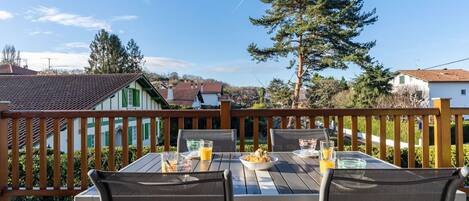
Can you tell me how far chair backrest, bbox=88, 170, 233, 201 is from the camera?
1.07 m

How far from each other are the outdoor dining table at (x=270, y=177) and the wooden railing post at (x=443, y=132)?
144 centimetres

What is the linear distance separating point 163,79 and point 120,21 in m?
10.1

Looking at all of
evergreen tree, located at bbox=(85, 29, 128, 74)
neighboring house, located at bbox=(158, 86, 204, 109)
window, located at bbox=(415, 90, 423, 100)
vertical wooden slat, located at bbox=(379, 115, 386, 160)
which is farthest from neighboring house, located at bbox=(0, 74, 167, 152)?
window, located at bbox=(415, 90, 423, 100)

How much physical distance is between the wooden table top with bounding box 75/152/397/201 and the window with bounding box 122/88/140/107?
15241mm

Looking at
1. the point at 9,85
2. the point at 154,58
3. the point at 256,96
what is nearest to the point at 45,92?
the point at 9,85

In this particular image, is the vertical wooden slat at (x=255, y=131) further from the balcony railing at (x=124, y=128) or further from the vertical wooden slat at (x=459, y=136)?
the vertical wooden slat at (x=459, y=136)

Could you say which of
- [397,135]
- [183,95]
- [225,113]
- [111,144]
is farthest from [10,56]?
[397,135]

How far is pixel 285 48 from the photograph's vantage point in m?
16.4

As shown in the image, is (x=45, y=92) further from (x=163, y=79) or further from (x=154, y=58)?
(x=163, y=79)

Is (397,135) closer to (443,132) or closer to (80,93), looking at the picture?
(443,132)

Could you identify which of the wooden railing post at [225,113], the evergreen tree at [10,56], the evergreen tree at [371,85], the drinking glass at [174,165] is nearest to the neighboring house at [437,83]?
the evergreen tree at [371,85]

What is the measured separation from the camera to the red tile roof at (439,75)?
27022 mm

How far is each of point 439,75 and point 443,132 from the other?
28.7 meters

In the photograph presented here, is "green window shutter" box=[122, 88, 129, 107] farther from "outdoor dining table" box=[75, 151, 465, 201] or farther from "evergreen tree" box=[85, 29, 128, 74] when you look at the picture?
"outdoor dining table" box=[75, 151, 465, 201]
